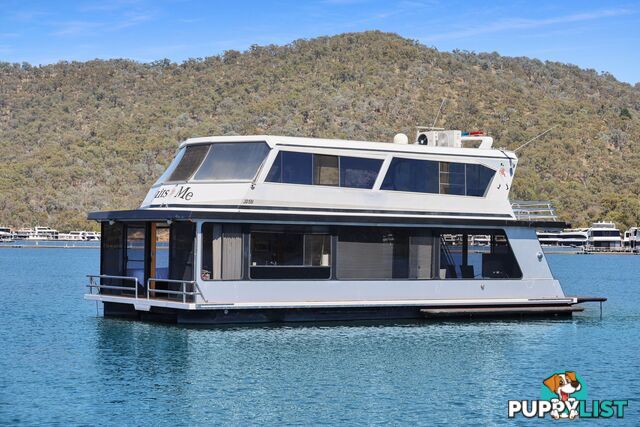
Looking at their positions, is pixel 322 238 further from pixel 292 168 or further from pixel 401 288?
pixel 401 288

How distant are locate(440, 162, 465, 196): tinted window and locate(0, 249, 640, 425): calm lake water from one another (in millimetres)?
3542

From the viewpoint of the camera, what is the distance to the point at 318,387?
19.0 m

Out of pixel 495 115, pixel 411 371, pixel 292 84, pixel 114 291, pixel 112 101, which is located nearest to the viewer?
pixel 411 371

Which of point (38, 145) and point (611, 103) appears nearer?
point (38, 145)

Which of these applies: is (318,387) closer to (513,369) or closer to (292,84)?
(513,369)

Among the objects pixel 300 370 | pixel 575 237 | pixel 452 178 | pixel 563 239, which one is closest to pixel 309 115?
pixel 563 239

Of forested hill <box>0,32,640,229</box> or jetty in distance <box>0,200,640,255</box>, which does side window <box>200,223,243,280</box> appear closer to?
forested hill <box>0,32,640,229</box>

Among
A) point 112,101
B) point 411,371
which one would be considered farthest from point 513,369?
point 112,101

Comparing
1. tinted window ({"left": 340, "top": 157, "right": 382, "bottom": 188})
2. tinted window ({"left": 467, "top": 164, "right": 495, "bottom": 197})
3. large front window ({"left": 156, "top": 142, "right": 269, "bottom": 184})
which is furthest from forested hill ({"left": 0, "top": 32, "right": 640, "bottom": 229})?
large front window ({"left": 156, "top": 142, "right": 269, "bottom": 184})

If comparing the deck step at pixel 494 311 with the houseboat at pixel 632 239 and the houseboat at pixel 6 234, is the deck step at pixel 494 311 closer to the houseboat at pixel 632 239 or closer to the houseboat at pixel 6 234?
the houseboat at pixel 632 239

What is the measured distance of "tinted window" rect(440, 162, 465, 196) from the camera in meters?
26.8

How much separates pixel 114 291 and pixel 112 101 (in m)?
145

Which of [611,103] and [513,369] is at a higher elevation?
[611,103]

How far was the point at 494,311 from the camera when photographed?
26.3 m
